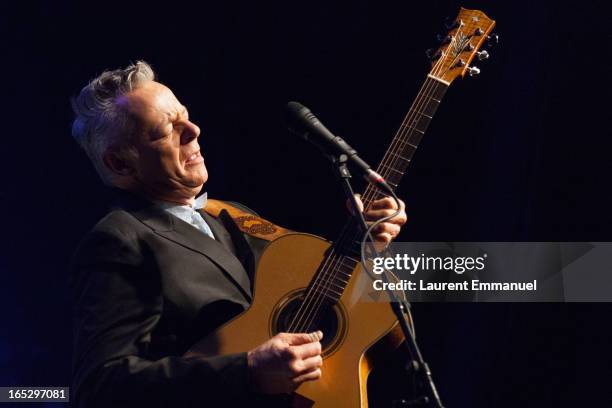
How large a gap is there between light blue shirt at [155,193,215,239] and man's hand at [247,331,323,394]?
1.97ft

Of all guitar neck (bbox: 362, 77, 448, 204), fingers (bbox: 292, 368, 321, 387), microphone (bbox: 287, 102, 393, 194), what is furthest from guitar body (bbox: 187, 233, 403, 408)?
microphone (bbox: 287, 102, 393, 194)

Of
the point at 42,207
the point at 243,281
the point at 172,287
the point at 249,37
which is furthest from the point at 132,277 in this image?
the point at 249,37

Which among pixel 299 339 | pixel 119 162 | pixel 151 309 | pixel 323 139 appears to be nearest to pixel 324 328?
pixel 299 339

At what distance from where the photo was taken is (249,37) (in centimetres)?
328

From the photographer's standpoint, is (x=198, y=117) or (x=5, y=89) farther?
(x=198, y=117)

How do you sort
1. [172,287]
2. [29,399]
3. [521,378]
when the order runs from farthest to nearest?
1. [29,399]
2. [521,378]
3. [172,287]

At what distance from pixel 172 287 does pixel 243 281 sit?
25 centimetres

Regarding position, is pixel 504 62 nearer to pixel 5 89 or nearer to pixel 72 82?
pixel 72 82

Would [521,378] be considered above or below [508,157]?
below

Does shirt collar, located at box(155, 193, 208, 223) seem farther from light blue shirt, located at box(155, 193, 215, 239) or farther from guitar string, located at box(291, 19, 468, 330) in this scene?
guitar string, located at box(291, 19, 468, 330)

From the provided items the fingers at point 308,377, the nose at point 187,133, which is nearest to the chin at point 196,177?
the nose at point 187,133

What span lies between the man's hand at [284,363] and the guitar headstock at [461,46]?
0.93 meters

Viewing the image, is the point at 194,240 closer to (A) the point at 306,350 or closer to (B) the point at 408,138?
(A) the point at 306,350

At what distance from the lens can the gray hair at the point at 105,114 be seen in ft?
7.16
